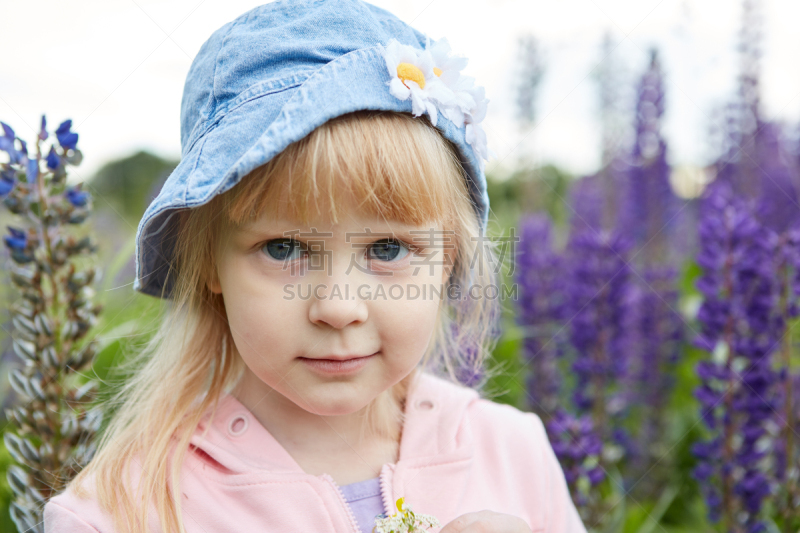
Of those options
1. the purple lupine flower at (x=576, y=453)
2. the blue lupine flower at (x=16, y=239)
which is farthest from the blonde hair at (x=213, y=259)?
the purple lupine flower at (x=576, y=453)

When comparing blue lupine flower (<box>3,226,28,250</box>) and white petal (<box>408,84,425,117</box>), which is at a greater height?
white petal (<box>408,84,425,117</box>)

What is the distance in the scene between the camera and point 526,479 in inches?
58.9

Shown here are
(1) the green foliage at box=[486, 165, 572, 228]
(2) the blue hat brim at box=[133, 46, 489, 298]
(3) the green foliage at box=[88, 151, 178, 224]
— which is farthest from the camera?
(3) the green foliage at box=[88, 151, 178, 224]

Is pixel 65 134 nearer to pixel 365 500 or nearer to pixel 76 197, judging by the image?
pixel 76 197

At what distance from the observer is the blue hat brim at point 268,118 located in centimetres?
106

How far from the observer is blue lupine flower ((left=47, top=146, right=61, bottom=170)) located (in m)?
1.50

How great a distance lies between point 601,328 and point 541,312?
389 millimetres

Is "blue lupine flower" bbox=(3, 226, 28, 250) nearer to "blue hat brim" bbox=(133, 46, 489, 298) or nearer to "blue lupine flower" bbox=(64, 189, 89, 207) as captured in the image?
"blue lupine flower" bbox=(64, 189, 89, 207)

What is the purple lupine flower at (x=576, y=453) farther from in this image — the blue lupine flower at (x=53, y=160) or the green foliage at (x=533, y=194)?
the blue lupine flower at (x=53, y=160)

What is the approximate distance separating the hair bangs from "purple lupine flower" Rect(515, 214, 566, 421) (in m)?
1.59

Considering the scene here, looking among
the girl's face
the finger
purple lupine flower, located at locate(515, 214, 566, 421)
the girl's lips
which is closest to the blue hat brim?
the girl's face

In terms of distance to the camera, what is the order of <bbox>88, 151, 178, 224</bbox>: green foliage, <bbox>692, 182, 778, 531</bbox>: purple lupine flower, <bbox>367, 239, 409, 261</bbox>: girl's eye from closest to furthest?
1. <bbox>367, 239, 409, 261</bbox>: girl's eye
2. <bbox>692, 182, 778, 531</bbox>: purple lupine flower
3. <bbox>88, 151, 178, 224</bbox>: green foliage

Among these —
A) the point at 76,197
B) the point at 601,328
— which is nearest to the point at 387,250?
the point at 76,197

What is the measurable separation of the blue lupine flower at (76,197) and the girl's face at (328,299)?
54cm
